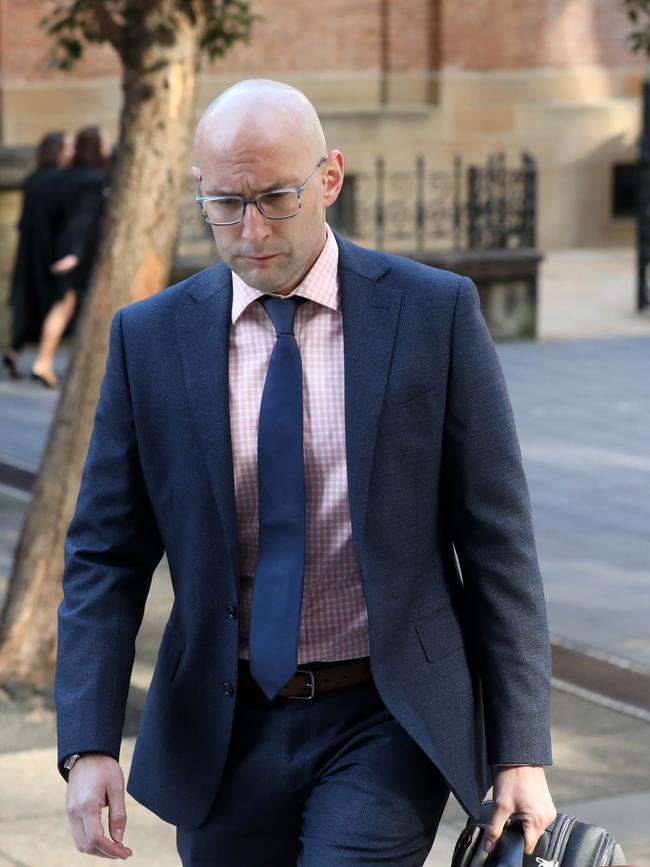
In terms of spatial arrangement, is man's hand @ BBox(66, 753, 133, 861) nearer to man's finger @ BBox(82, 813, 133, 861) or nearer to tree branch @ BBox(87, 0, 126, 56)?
man's finger @ BBox(82, 813, 133, 861)

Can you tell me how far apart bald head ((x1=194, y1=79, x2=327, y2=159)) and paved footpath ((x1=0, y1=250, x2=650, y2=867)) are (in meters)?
2.60

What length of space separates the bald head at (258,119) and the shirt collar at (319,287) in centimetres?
21

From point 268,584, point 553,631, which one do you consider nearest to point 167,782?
point 268,584

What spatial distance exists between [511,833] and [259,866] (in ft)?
1.46

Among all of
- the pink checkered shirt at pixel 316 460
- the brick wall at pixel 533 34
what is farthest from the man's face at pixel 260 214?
the brick wall at pixel 533 34

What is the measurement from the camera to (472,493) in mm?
2850

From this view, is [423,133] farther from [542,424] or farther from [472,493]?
[472,493]

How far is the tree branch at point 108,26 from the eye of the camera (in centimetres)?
615

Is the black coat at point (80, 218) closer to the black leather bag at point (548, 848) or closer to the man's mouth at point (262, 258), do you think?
the man's mouth at point (262, 258)

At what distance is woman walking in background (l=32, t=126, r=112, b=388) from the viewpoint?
1315 cm

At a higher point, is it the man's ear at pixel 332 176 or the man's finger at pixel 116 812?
the man's ear at pixel 332 176

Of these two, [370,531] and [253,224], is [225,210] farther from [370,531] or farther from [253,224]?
[370,531]

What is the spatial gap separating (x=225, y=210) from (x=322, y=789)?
38.1 inches

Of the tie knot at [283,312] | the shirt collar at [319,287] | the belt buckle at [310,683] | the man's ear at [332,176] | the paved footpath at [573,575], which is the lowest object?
the paved footpath at [573,575]
